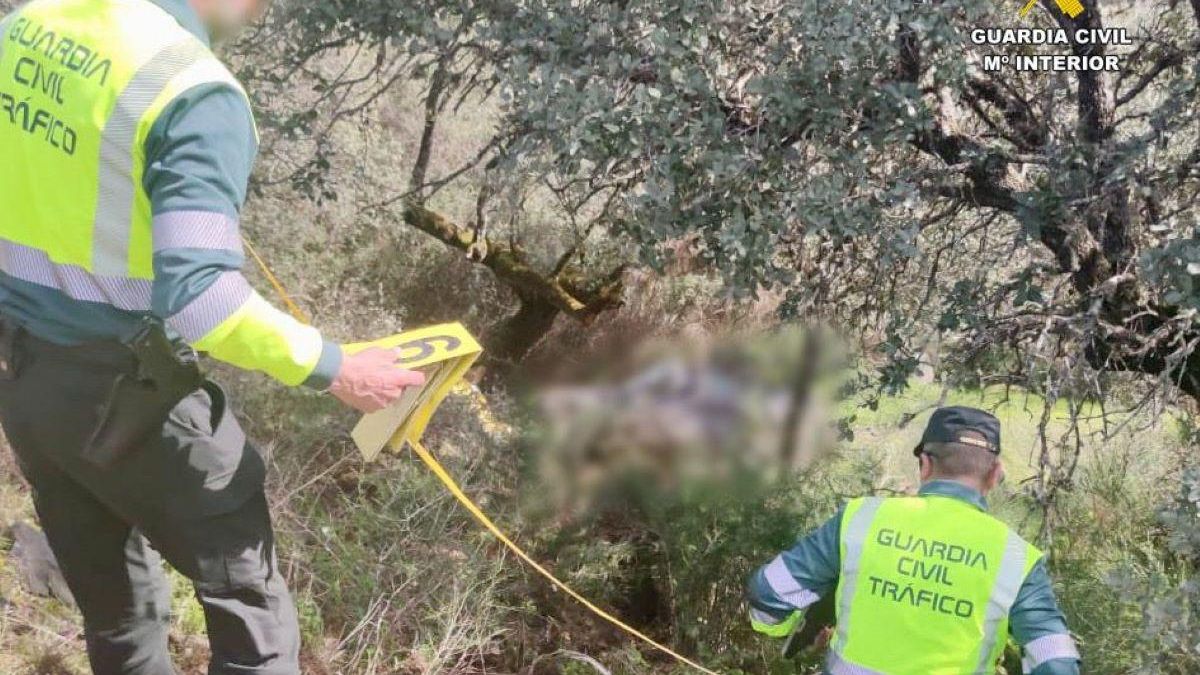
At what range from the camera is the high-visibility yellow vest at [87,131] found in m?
2.08

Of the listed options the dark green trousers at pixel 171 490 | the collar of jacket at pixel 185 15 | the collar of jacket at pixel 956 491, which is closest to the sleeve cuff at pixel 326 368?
the dark green trousers at pixel 171 490

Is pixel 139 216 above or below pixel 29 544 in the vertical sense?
above

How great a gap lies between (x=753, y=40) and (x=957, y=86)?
26.7 inches

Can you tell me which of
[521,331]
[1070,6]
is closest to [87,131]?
[1070,6]

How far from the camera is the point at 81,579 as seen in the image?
2580mm

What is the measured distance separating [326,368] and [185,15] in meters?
0.81

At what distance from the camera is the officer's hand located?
219 centimetres

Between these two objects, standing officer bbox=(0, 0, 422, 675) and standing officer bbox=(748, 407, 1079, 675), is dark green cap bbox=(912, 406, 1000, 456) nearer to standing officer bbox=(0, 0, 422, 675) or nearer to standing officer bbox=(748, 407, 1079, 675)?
standing officer bbox=(748, 407, 1079, 675)

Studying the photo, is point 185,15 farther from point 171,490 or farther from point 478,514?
point 478,514

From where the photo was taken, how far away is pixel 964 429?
2.39 m

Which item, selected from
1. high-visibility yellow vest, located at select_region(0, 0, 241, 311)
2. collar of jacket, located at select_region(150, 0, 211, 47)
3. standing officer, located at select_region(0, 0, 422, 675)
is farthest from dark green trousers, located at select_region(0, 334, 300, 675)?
collar of jacket, located at select_region(150, 0, 211, 47)

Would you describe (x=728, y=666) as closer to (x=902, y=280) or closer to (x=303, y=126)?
(x=902, y=280)

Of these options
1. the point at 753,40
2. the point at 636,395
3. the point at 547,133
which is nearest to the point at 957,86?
the point at 753,40

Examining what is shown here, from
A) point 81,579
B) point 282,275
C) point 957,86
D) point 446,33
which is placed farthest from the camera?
point 282,275
